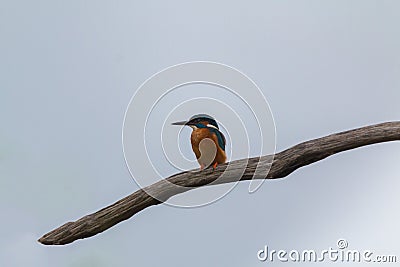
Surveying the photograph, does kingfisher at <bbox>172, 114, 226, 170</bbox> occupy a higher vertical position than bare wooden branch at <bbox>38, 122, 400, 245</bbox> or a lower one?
higher

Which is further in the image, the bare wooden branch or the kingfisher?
the kingfisher

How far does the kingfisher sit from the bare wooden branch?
0.10 m

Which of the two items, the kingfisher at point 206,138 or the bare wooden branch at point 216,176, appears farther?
the kingfisher at point 206,138

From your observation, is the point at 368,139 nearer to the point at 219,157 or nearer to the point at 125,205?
the point at 219,157

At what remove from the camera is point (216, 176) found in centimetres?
282

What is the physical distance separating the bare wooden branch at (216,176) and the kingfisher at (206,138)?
0.10m

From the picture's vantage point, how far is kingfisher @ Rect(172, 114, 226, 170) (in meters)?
2.90

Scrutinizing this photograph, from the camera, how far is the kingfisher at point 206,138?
2.90 metres

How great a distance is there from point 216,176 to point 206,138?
203mm

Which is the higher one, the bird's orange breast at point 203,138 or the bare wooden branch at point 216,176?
the bird's orange breast at point 203,138

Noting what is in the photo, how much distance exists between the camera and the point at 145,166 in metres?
2.82

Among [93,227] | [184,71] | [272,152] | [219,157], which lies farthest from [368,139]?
[93,227]

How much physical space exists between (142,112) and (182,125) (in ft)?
0.64

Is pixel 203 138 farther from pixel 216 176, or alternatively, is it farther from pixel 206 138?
pixel 216 176
